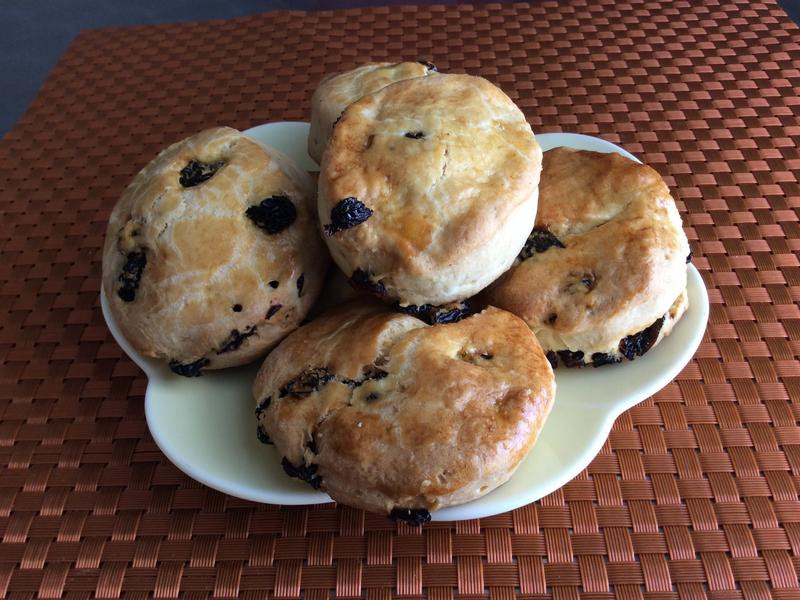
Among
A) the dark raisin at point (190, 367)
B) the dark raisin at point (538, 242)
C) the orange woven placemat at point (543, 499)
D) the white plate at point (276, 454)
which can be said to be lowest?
the orange woven placemat at point (543, 499)

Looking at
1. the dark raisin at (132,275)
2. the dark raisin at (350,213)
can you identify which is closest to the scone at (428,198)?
the dark raisin at (350,213)

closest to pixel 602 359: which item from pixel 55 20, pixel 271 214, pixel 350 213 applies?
pixel 350 213

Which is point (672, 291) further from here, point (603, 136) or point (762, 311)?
point (603, 136)

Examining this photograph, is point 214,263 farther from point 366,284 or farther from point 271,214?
point 366,284

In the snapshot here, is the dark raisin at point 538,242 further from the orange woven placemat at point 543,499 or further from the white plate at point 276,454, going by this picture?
the orange woven placemat at point 543,499

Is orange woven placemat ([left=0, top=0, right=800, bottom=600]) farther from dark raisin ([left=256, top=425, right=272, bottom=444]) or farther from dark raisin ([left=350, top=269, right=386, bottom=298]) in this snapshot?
dark raisin ([left=350, top=269, right=386, bottom=298])

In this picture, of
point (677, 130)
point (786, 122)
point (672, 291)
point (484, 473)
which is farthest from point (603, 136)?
point (484, 473)

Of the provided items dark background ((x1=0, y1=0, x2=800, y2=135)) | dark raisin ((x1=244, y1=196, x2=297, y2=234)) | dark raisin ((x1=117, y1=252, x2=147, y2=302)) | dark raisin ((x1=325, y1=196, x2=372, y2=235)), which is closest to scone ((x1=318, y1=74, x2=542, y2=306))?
dark raisin ((x1=325, y1=196, x2=372, y2=235))
